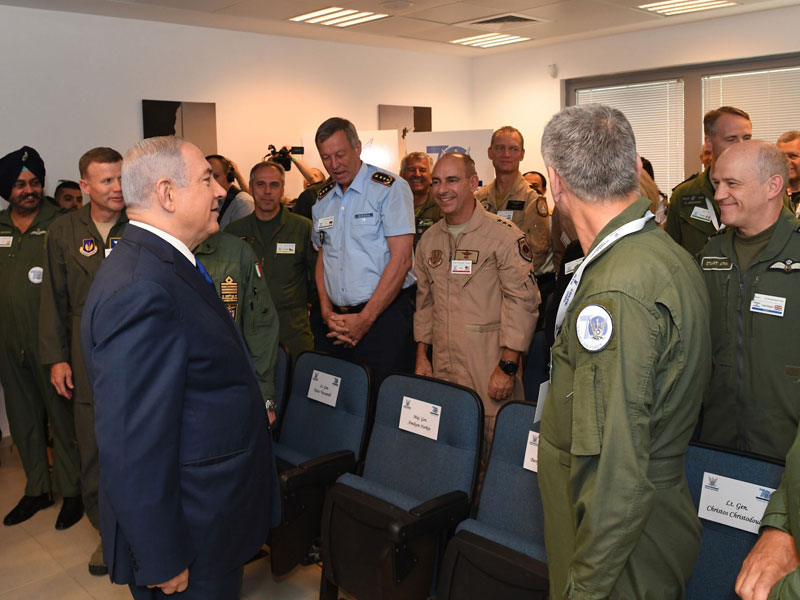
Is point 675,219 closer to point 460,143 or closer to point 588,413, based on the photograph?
point 588,413

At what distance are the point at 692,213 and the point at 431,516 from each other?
2.16 m

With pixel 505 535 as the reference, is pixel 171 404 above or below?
above

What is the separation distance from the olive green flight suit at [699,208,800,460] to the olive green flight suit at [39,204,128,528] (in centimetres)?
248

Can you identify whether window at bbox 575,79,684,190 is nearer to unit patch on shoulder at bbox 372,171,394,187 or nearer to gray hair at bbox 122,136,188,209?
unit patch on shoulder at bbox 372,171,394,187

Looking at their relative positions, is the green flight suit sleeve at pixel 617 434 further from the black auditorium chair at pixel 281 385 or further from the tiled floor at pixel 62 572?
the black auditorium chair at pixel 281 385

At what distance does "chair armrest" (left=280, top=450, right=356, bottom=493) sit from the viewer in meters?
2.56

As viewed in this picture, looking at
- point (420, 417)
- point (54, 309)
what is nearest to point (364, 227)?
point (420, 417)

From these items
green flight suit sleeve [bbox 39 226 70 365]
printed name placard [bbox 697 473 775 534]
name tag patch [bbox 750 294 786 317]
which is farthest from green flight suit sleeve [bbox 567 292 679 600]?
green flight suit sleeve [bbox 39 226 70 365]

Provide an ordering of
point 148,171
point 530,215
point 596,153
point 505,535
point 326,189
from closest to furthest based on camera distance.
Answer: point 596,153, point 148,171, point 505,535, point 326,189, point 530,215

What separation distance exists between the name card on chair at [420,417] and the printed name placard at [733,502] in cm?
96

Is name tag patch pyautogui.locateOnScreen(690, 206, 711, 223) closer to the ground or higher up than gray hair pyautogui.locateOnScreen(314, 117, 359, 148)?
closer to the ground

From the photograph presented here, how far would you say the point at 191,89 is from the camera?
20.4 ft

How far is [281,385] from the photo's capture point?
330 cm

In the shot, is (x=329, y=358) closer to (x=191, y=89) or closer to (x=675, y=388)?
(x=675, y=388)
